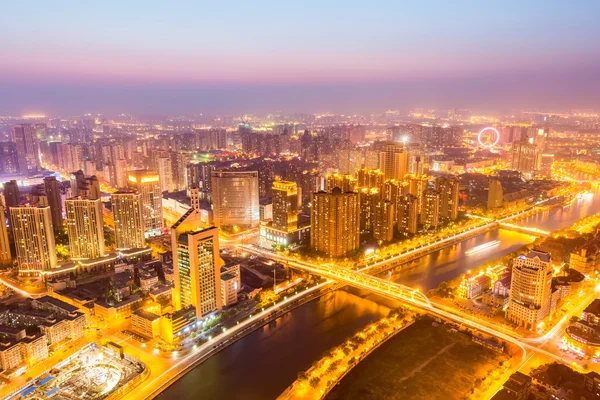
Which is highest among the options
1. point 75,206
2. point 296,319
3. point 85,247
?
point 75,206

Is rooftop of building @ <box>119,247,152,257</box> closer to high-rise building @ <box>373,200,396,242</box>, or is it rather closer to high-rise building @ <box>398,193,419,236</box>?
high-rise building @ <box>373,200,396,242</box>

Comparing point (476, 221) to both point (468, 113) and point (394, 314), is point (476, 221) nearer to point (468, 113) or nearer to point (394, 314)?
point (394, 314)

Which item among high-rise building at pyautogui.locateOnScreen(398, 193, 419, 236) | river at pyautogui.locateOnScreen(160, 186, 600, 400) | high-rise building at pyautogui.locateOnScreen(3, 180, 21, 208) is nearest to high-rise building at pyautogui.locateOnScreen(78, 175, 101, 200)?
high-rise building at pyautogui.locateOnScreen(3, 180, 21, 208)

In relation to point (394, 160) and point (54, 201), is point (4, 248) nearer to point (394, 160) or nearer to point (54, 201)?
point (54, 201)

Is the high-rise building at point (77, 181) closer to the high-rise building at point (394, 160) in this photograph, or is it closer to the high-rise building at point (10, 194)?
the high-rise building at point (10, 194)

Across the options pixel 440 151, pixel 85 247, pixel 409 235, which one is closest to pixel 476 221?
pixel 409 235
